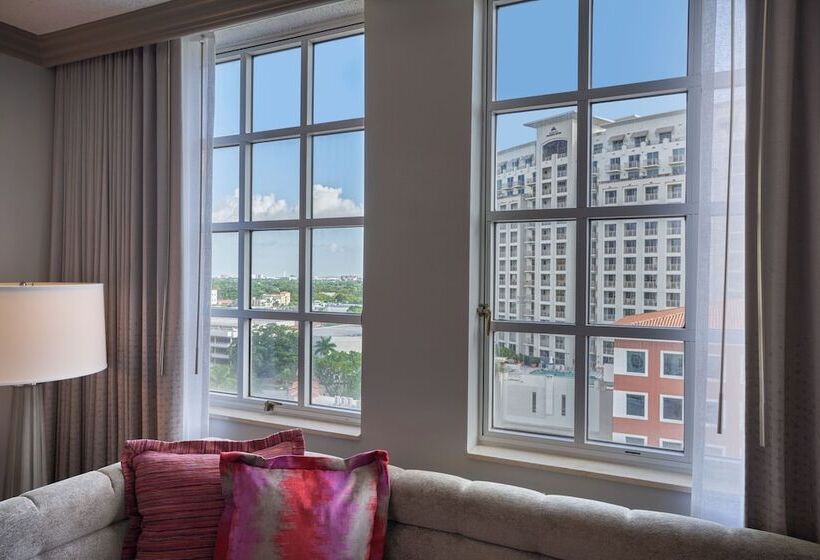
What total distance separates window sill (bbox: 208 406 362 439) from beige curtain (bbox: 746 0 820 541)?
124 cm

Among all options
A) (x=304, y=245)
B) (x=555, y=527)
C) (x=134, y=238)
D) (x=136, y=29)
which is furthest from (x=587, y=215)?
(x=136, y=29)

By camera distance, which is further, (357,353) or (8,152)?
(8,152)

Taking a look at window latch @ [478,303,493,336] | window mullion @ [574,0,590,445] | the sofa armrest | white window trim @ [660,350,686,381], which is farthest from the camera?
window latch @ [478,303,493,336]

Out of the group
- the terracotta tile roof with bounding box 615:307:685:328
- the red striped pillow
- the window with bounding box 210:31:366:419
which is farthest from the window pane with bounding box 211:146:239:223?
the terracotta tile roof with bounding box 615:307:685:328

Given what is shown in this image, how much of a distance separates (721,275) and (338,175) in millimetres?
1389

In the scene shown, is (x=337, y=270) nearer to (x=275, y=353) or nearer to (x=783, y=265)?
(x=275, y=353)

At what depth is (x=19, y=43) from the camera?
2.47 m

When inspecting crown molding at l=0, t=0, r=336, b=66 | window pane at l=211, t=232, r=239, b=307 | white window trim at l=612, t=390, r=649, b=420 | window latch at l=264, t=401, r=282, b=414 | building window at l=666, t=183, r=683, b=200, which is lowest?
window latch at l=264, t=401, r=282, b=414

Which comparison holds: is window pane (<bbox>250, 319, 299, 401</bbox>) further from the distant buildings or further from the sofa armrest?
the sofa armrest

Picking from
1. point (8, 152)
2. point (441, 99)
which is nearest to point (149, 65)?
point (8, 152)

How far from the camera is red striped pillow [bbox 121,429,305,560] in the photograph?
1.57 meters

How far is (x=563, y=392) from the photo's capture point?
6.12 feet

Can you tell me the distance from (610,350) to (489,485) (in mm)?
572

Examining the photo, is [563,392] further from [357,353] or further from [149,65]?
[149,65]
